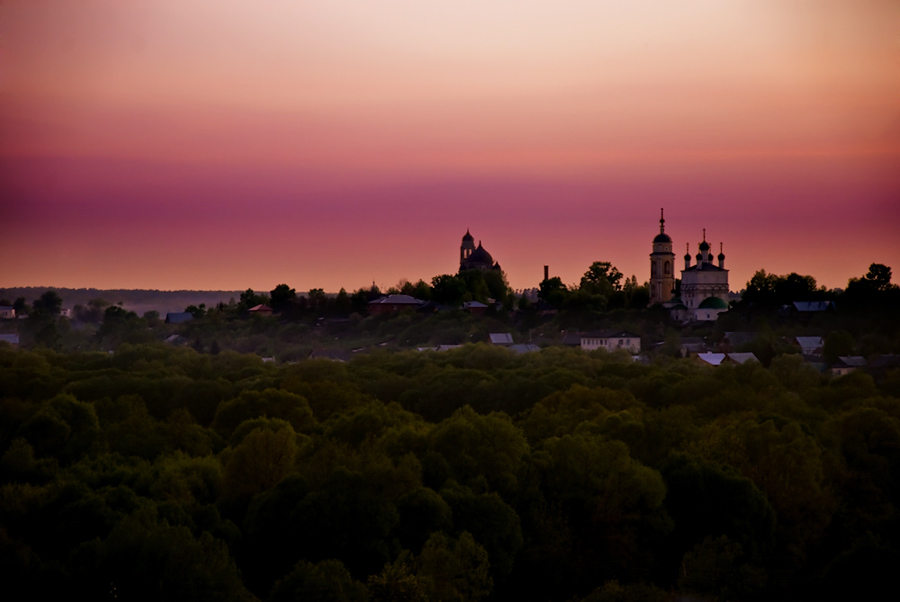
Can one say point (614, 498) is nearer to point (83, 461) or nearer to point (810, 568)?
point (810, 568)

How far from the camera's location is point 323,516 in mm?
27141

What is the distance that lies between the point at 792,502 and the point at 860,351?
56.7m

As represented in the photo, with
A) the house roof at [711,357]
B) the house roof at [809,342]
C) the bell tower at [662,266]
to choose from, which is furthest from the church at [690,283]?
the house roof at [711,357]

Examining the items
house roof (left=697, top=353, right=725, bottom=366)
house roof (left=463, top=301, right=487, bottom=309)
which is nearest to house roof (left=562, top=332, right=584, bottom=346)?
house roof (left=463, top=301, right=487, bottom=309)

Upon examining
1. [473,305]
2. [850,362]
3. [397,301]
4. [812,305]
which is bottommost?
[850,362]

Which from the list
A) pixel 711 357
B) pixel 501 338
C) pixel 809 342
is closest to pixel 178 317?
pixel 501 338

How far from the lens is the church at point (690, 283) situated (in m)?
118

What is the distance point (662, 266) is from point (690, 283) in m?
8.88

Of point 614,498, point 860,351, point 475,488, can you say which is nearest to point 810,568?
point 614,498

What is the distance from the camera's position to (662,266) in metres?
132

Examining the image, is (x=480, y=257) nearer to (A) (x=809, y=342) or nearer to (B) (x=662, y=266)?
(B) (x=662, y=266)

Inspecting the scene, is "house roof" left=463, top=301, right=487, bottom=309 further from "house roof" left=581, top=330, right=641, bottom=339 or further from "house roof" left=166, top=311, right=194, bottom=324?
"house roof" left=166, top=311, right=194, bottom=324

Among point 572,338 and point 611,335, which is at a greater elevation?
point 611,335

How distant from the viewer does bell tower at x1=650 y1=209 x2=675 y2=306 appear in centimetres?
13225
